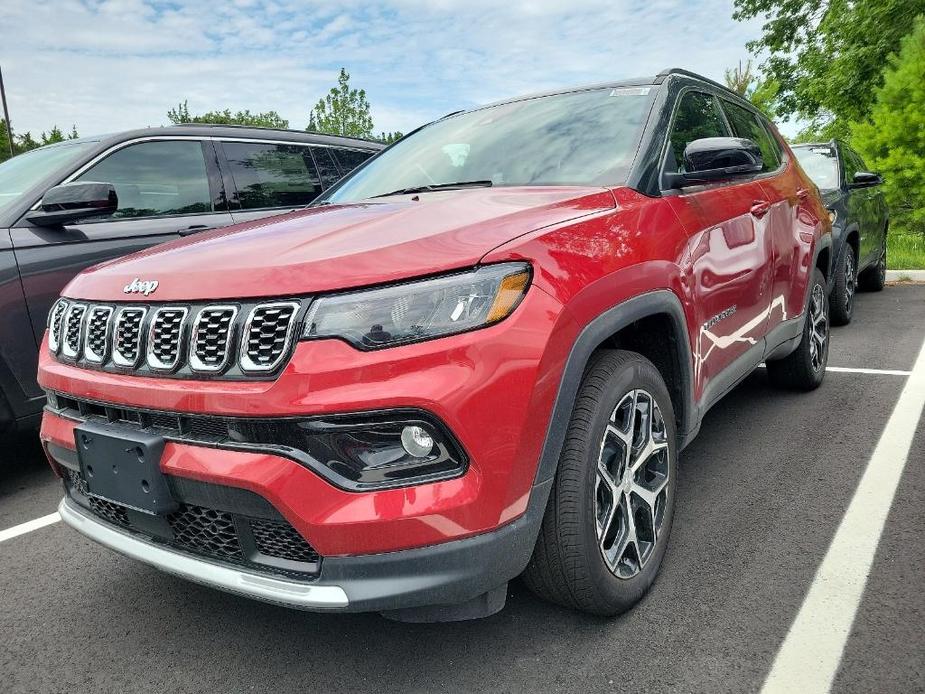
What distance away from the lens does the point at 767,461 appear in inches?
131

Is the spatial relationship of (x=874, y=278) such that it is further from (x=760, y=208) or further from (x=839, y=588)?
(x=839, y=588)

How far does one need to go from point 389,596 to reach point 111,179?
133 inches

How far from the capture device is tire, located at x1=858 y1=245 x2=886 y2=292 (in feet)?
27.2

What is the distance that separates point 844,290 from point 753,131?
3169mm

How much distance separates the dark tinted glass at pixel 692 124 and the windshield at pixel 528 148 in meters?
0.17

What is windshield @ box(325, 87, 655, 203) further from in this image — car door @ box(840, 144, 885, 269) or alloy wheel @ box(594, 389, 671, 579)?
car door @ box(840, 144, 885, 269)

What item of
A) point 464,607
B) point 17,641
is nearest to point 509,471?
point 464,607

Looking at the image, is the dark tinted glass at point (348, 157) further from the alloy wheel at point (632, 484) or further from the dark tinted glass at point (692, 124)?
the alloy wheel at point (632, 484)

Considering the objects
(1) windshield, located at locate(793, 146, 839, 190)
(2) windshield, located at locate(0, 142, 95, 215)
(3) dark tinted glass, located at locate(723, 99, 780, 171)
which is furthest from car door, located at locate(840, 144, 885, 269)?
(2) windshield, located at locate(0, 142, 95, 215)

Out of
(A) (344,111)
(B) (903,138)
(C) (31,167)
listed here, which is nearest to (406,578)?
(C) (31,167)

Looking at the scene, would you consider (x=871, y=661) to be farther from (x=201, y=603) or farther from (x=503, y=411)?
(x=201, y=603)

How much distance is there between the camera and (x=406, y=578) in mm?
1622

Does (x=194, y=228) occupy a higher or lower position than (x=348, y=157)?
lower

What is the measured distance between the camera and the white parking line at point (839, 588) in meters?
1.83
